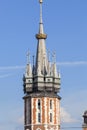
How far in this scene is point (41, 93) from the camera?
127688 mm

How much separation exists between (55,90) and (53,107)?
3.42 meters

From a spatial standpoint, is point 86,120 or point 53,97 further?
point 86,120

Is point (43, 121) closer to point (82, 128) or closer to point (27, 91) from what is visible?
point (27, 91)

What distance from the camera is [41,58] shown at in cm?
13175

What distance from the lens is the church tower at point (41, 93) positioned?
126 meters

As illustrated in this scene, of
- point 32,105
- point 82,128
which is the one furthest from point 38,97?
point 82,128

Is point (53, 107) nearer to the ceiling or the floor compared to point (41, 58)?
nearer to the floor

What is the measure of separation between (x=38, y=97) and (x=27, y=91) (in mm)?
2627

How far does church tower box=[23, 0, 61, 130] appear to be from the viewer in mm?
126375

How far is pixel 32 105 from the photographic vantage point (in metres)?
127

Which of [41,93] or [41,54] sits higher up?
[41,54]

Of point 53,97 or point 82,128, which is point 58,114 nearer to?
point 53,97

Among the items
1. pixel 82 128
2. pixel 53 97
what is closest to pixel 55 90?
pixel 53 97

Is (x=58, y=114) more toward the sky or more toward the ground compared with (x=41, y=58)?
more toward the ground
